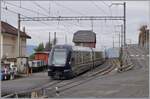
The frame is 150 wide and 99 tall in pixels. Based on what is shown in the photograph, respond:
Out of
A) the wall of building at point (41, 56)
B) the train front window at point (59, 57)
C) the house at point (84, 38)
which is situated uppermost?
the house at point (84, 38)

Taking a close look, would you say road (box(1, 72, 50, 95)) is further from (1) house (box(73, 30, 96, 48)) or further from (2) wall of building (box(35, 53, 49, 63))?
(1) house (box(73, 30, 96, 48))

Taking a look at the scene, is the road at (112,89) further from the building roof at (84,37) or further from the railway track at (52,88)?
the building roof at (84,37)

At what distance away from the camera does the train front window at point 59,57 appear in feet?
122

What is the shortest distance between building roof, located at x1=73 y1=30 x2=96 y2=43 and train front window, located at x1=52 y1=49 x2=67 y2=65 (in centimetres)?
3106

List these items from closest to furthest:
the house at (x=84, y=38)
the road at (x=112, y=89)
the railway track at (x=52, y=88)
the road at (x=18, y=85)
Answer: the road at (x=112, y=89)
the railway track at (x=52, y=88)
the road at (x=18, y=85)
the house at (x=84, y=38)

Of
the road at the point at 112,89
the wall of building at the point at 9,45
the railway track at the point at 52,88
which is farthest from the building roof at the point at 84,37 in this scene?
the road at the point at 112,89

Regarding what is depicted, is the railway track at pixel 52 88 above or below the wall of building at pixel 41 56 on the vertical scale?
below

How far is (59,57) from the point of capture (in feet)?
122

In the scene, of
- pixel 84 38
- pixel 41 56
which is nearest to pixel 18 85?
pixel 41 56

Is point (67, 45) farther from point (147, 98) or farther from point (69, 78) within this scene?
point (147, 98)

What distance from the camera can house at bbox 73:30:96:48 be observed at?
68875 millimetres

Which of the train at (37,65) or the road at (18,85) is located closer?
the road at (18,85)

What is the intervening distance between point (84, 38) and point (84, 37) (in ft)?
0.82

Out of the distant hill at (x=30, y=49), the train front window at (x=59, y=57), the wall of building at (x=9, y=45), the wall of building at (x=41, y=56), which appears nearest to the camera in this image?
the train front window at (x=59, y=57)
